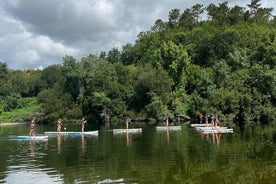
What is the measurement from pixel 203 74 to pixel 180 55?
34.2 feet

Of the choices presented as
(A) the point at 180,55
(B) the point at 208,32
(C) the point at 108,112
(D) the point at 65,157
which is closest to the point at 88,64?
(C) the point at 108,112

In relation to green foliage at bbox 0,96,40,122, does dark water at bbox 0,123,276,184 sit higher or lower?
lower

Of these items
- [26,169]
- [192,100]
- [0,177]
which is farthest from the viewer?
[192,100]

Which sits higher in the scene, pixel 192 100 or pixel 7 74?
pixel 7 74

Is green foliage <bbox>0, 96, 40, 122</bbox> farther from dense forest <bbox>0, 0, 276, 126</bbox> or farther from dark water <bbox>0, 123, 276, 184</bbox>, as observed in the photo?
dark water <bbox>0, 123, 276, 184</bbox>

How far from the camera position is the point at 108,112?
98312mm

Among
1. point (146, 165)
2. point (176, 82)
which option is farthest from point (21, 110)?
point (146, 165)

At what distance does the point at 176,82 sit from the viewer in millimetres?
103562

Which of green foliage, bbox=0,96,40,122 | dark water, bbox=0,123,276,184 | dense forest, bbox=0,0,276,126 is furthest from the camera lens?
green foliage, bbox=0,96,40,122

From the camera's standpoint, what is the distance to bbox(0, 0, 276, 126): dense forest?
83688 mm

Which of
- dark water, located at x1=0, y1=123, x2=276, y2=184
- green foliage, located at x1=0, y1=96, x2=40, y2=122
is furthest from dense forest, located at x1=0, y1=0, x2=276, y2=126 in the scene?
dark water, located at x1=0, y1=123, x2=276, y2=184

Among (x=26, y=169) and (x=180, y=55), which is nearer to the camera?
(x=26, y=169)

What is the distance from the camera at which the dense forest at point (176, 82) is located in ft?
275

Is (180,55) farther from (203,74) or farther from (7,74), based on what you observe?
(7,74)
